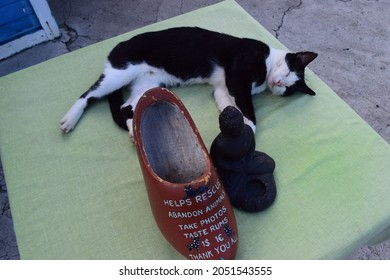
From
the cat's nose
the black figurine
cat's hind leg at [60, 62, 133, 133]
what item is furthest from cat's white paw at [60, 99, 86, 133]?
the cat's nose

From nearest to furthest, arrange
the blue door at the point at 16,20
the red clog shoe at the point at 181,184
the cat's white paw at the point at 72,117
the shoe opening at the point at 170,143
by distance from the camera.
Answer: the red clog shoe at the point at 181,184 < the shoe opening at the point at 170,143 < the cat's white paw at the point at 72,117 < the blue door at the point at 16,20

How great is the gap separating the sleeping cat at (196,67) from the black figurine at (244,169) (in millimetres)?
253

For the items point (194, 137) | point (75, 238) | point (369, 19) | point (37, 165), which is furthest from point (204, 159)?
point (369, 19)

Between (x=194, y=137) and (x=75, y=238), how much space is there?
37 cm

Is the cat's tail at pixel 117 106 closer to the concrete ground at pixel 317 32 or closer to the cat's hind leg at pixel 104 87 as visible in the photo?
the cat's hind leg at pixel 104 87

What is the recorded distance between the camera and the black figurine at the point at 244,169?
709mm

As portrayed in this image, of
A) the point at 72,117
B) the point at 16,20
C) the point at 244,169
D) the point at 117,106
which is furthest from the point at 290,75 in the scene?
the point at 16,20

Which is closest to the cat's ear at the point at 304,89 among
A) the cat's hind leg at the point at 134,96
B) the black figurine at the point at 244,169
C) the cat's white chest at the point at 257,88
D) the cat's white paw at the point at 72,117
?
the cat's white chest at the point at 257,88

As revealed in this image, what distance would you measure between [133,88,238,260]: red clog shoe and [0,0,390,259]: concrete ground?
1085 mm

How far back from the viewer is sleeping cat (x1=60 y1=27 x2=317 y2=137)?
100cm

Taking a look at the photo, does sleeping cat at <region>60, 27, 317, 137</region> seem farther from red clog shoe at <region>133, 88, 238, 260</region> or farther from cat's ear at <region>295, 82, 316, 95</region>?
red clog shoe at <region>133, 88, 238, 260</region>

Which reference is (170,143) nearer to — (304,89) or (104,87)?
(104,87)

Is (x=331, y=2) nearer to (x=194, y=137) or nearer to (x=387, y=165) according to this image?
(x=387, y=165)

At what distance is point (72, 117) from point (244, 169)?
1.74 feet
